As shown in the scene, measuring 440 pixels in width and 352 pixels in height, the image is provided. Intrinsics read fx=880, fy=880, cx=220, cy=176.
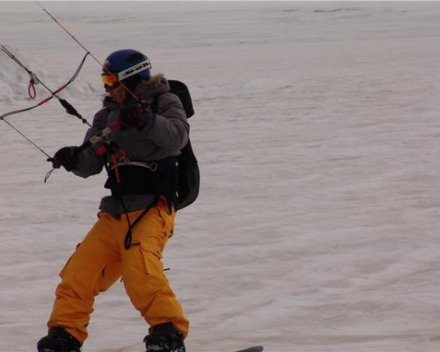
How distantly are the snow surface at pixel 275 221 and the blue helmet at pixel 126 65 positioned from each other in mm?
1664

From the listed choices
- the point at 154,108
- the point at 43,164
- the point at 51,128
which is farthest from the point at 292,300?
the point at 51,128

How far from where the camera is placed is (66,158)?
4.27 m

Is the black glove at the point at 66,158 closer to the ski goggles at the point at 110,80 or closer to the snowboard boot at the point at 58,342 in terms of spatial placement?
the ski goggles at the point at 110,80

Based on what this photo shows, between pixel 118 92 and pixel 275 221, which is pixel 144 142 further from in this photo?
pixel 275 221

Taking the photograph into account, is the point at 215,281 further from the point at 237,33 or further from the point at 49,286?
the point at 237,33

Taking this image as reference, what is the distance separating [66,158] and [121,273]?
0.70m

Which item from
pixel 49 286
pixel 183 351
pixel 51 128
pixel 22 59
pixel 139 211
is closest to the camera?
pixel 183 351

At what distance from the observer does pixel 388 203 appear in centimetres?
916

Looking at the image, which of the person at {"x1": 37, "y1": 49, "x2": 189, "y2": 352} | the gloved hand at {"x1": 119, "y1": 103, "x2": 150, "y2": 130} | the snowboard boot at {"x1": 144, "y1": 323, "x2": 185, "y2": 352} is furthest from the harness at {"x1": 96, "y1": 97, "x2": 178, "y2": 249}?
the snowboard boot at {"x1": 144, "y1": 323, "x2": 185, "y2": 352}

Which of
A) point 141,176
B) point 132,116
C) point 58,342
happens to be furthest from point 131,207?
point 58,342

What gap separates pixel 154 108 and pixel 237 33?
155 feet

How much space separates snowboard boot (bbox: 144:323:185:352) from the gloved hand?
37.2 inches

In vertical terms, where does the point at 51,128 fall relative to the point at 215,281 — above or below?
below

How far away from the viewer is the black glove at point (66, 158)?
4258mm
